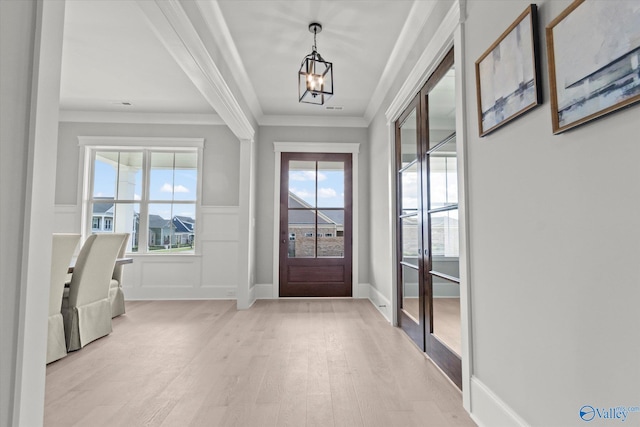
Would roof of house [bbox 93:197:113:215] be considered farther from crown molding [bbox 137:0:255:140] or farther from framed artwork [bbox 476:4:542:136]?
framed artwork [bbox 476:4:542:136]

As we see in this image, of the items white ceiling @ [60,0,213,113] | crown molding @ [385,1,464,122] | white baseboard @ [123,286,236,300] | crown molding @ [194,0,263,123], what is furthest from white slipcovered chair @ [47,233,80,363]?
crown molding @ [385,1,464,122]

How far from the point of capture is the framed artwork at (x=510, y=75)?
4.34 feet

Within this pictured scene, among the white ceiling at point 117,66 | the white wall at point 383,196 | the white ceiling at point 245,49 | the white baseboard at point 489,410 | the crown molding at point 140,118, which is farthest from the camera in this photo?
the crown molding at point 140,118

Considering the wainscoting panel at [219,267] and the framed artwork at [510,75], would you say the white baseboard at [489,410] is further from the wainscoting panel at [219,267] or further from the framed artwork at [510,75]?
the wainscoting panel at [219,267]

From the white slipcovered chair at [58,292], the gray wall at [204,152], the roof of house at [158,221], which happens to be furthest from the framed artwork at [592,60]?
the roof of house at [158,221]

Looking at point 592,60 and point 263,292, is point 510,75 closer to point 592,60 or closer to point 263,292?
point 592,60

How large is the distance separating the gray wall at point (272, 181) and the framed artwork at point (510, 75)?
11.2 ft

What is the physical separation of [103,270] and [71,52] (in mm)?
2236

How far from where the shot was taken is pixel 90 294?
310 centimetres

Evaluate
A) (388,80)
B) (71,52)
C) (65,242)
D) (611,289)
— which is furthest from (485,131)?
(71,52)

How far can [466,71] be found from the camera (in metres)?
1.94

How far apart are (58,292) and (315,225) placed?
3.22 metres

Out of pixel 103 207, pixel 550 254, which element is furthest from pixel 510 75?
pixel 103 207

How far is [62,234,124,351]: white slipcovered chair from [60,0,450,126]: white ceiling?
188cm
